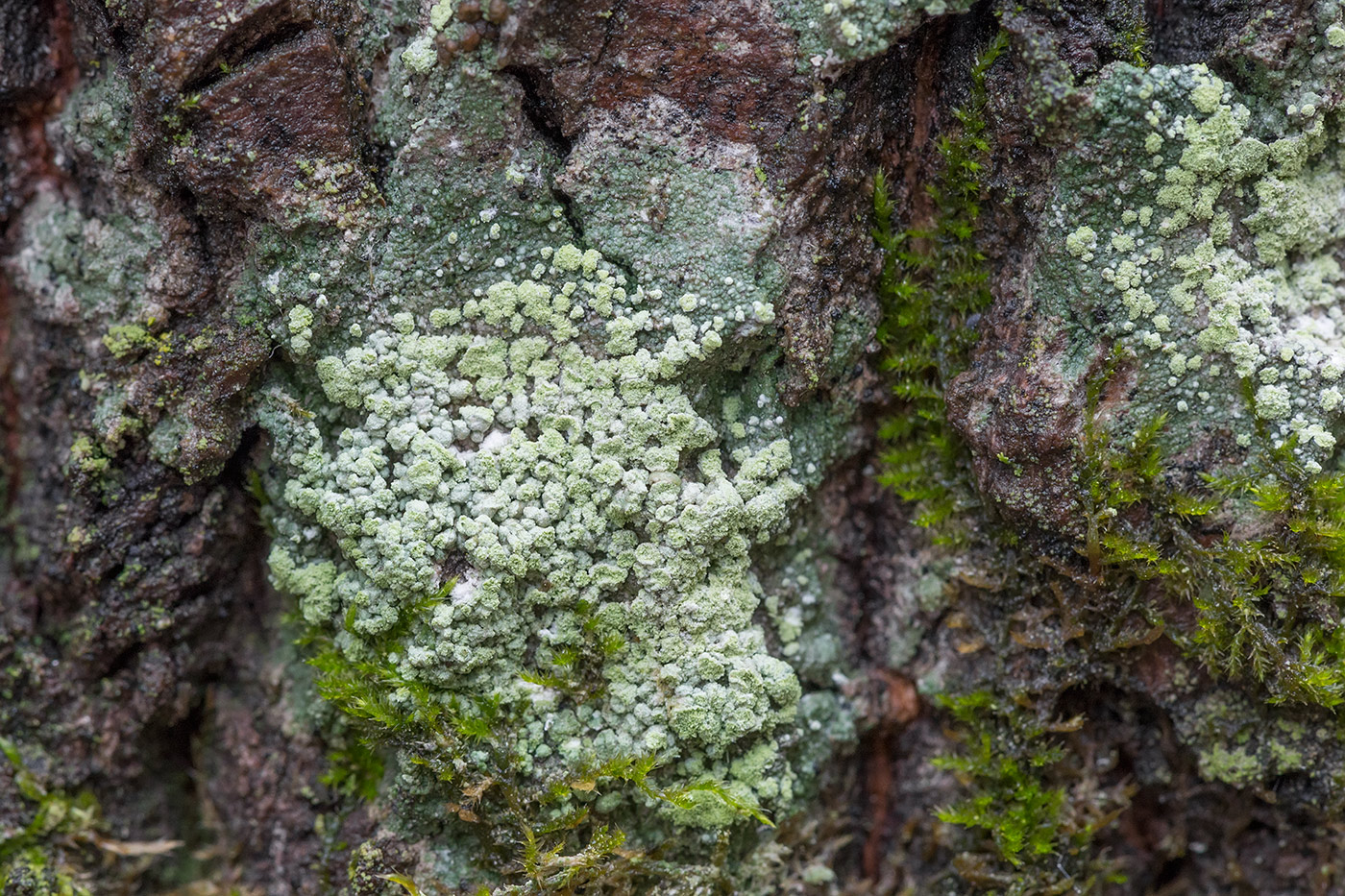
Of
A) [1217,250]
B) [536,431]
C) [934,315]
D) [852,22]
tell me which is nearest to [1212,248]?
[1217,250]

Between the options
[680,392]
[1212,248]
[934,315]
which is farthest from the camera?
[934,315]

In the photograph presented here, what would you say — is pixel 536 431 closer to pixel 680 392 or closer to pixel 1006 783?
pixel 680 392

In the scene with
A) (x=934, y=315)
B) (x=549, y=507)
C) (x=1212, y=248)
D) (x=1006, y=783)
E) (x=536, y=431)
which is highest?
(x=1212, y=248)

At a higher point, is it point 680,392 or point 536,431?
point 680,392

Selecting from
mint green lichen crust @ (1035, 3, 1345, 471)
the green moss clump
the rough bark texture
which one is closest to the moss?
the rough bark texture

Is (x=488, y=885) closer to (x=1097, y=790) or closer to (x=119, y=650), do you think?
(x=119, y=650)

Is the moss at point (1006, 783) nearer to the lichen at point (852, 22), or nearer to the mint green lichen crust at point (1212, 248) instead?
the mint green lichen crust at point (1212, 248)

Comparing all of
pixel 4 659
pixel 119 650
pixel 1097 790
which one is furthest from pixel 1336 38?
pixel 4 659

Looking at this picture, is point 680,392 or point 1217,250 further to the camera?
point 680,392
